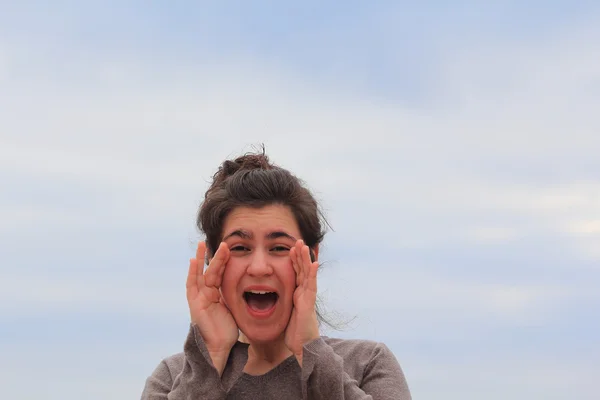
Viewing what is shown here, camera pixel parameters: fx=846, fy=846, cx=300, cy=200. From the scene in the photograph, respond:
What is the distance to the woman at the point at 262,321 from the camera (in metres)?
5.18

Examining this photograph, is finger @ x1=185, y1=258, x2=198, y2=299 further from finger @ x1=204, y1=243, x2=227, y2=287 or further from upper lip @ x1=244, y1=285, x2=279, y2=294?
upper lip @ x1=244, y1=285, x2=279, y2=294

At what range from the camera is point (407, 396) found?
5.40m

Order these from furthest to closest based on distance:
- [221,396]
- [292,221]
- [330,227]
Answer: [330,227] < [292,221] < [221,396]

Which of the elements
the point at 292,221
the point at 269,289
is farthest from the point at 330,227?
the point at 269,289

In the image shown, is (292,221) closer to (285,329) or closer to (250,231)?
(250,231)

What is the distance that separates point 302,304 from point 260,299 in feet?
1.12

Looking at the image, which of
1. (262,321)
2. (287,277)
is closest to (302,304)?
(287,277)

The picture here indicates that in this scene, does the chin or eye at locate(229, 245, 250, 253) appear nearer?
the chin

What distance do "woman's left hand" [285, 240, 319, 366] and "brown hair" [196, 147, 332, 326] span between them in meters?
0.45

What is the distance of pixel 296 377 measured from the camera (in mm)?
5426

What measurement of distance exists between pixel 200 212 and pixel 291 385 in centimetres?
136

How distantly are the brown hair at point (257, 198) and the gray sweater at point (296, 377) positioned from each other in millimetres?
739

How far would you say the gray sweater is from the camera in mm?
5070

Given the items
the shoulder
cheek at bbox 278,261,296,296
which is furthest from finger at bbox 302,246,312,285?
the shoulder
